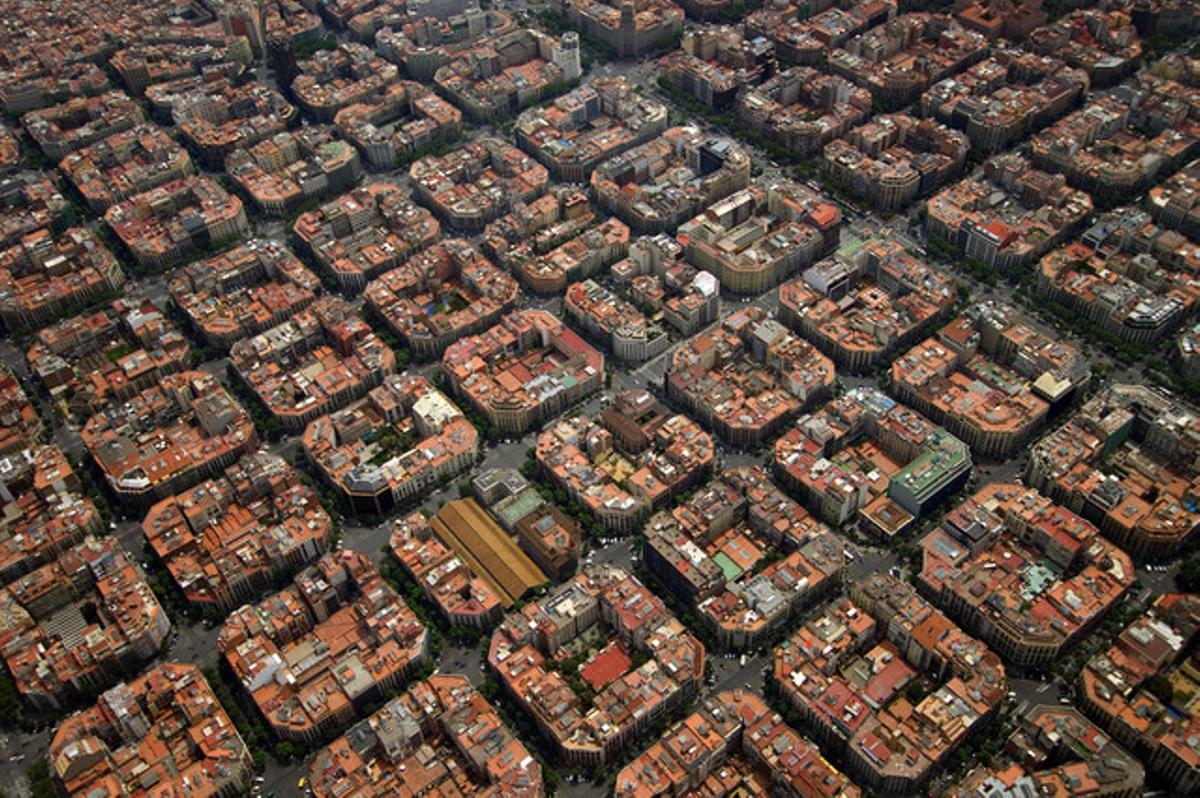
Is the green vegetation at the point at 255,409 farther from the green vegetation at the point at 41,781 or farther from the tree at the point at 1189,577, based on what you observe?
the tree at the point at 1189,577

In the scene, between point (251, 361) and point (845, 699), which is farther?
point (251, 361)

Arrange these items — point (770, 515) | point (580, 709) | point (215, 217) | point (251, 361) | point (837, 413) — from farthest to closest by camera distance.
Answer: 1. point (215, 217)
2. point (251, 361)
3. point (837, 413)
4. point (770, 515)
5. point (580, 709)

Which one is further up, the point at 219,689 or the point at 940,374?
the point at 940,374

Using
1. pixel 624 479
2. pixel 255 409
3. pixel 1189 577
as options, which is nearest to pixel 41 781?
pixel 255 409

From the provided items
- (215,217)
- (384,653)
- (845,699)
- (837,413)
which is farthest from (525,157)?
(845,699)

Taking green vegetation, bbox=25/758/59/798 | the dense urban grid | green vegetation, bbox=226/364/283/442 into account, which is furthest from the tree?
green vegetation, bbox=25/758/59/798

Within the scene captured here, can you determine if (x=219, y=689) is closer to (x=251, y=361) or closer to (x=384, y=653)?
(x=384, y=653)

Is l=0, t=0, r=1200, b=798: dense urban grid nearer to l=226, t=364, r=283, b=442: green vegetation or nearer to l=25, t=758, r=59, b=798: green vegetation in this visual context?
l=25, t=758, r=59, b=798: green vegetation

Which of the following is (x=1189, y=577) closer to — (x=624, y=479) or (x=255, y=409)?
(x=624, y=479)

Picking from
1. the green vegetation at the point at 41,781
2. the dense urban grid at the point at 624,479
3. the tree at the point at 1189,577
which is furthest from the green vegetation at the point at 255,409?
the tree at the point at 1189,577
